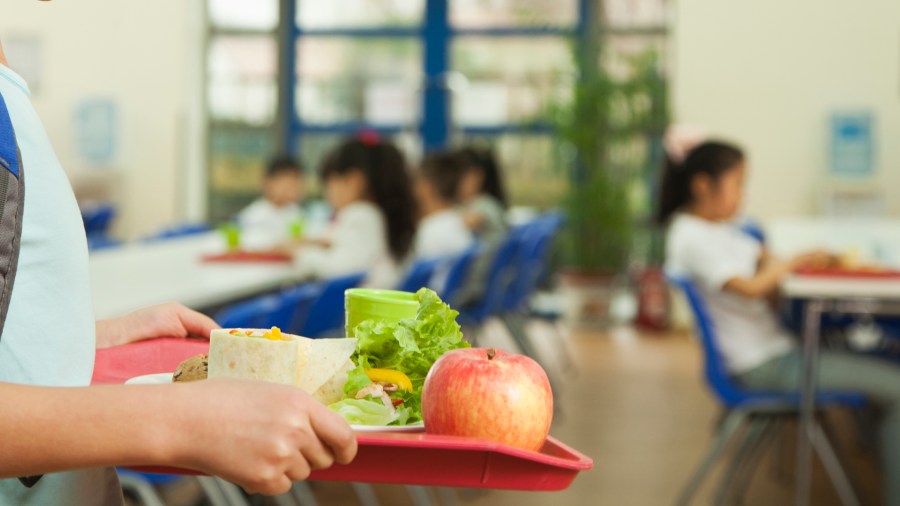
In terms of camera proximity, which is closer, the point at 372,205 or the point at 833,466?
the point at 833,466

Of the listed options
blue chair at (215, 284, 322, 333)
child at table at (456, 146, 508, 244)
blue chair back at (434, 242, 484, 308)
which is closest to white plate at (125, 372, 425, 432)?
blue chair at (215, 284, 322, 333)

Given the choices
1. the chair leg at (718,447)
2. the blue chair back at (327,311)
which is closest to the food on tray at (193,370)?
the blue chair back at (327,311)

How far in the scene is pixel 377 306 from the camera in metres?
1.13

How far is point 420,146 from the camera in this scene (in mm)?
10789

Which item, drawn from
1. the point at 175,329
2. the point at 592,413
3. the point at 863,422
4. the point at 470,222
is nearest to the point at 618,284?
the point at 470,222

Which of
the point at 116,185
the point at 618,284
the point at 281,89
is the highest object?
the point at 281,89

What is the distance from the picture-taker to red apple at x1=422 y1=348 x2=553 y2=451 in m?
0.93

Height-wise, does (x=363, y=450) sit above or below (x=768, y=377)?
above

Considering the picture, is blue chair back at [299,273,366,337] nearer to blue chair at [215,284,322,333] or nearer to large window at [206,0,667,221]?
blue chair at [215,284,322,333]

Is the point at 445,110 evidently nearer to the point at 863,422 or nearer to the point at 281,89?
the point at 281,89

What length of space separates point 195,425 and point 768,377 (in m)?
3.13

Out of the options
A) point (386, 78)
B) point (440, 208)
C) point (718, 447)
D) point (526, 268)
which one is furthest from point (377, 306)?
point (386, 78)

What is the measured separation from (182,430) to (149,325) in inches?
17.5

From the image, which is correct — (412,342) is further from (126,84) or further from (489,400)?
(126,84)
